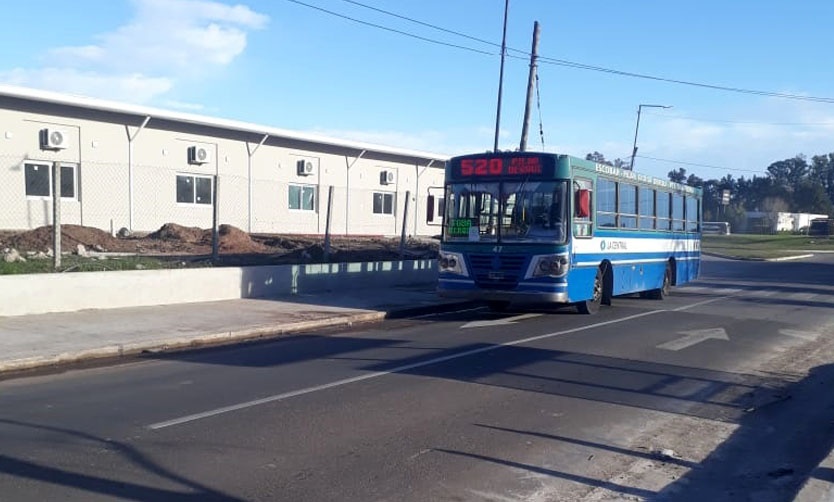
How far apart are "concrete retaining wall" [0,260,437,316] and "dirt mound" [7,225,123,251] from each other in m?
4.86

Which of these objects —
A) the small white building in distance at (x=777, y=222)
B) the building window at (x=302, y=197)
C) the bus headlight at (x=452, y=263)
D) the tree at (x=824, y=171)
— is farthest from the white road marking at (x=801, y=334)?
the tree at (x=824, y=171)

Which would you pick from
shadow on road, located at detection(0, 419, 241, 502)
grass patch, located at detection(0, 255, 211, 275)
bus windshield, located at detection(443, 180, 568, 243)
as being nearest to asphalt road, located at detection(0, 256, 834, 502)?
shadow on road, located at detection(0, 419, 241, 502)

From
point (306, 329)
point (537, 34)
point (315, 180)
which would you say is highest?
point (537, 34)

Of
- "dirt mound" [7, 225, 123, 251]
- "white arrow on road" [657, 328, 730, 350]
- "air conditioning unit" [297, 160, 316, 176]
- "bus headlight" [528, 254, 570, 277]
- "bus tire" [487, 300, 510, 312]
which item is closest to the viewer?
"white arrow on road" [657, 328, 730, 350]

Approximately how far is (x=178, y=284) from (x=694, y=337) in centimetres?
977

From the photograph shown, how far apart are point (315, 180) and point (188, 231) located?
10.1m

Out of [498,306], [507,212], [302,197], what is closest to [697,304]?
[498,306]

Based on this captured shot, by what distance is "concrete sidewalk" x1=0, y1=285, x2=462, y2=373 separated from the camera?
421 inches

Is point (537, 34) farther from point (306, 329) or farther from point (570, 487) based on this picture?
point (570, 487)

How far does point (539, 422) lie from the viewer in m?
7.76

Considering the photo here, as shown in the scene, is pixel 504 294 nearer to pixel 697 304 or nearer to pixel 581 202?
pixel 581 202

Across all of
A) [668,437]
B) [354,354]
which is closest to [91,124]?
[354,354]

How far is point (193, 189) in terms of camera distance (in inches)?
1123

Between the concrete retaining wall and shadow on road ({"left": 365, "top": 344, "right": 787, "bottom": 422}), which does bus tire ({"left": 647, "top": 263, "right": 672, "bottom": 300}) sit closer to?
the concrete retaining wall
